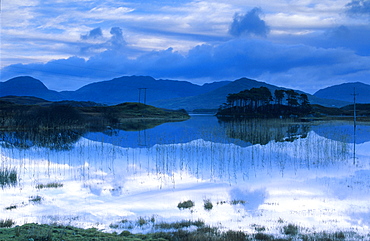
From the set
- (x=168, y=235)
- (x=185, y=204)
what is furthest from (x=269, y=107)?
(x=168, y=235)

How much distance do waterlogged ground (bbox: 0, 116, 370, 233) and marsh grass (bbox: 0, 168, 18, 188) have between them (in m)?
0.04

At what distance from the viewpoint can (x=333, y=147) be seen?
2925cm

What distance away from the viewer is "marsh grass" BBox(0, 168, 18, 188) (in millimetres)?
16513

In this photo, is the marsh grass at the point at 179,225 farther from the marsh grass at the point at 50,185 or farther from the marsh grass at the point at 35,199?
the marsh grass at the point at 50,185

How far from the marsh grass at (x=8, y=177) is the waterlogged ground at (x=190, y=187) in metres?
0.04

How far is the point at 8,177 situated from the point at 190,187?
8970 millimetres

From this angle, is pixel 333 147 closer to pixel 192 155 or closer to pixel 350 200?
pixel 192 155

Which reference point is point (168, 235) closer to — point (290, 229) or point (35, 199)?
point (290, 229)

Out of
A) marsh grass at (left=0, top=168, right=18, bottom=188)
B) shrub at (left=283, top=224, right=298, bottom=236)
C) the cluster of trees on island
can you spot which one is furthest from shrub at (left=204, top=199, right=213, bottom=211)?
the cluster of trees on island

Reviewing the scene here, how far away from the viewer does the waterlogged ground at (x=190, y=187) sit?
11.1m

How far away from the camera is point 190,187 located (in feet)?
52.6

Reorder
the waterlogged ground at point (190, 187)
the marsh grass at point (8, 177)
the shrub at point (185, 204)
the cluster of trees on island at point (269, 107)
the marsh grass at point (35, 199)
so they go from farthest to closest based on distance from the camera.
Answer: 1. the cluster of trees on island at point (269, 107)
2. the marsh grass at point (8, 177)
3. the marsh grass at point (35, 199)
4. the shrub at point (185, 204)
5. the waterlogged ground at point (190, 187)

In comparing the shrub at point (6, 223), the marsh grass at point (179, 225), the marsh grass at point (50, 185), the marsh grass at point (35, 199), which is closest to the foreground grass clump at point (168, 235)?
the marsh grass at point (179, 225)

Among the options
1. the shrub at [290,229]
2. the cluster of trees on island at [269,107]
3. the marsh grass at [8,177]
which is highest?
the cluster of trees on island at [269,107]
